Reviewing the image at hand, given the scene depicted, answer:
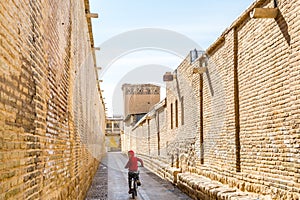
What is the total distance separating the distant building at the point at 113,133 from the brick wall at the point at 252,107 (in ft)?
176

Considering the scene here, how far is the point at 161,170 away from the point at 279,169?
11.6 metres

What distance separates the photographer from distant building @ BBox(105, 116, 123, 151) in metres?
66.9

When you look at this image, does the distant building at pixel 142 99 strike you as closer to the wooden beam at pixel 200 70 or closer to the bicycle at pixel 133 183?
the wooden beam at pixel 200 70

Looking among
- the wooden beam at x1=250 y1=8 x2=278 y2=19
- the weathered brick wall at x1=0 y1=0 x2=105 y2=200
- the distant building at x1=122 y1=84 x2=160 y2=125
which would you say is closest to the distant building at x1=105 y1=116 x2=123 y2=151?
the distant building at x1=122 y1=84 x2=160 y2=125

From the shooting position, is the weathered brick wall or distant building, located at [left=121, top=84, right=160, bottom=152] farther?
distant building, located at [left=121, top=84, right=160, bottom=152]

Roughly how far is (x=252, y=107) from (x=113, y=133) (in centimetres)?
5914

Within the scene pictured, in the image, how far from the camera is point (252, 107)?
8.41 metres

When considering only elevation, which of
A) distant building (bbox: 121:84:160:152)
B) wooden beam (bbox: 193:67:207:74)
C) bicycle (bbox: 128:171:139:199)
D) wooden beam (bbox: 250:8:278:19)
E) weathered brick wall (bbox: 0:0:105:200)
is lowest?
bicycle (bbox: 128:171:139:199)

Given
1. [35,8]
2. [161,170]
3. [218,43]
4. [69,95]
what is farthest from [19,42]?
[161,170]

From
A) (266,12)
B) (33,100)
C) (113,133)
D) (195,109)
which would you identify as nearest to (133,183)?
(195,109)

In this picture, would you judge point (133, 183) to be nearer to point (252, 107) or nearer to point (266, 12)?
point (252, 107)

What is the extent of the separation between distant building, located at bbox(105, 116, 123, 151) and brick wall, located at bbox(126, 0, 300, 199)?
5369 cm

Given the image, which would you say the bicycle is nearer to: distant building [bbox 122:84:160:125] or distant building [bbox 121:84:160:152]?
distant building [bbox 121:84:160:152]

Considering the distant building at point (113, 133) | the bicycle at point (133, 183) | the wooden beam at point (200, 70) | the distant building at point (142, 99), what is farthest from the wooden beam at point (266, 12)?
the distant building at point (113, 133)
